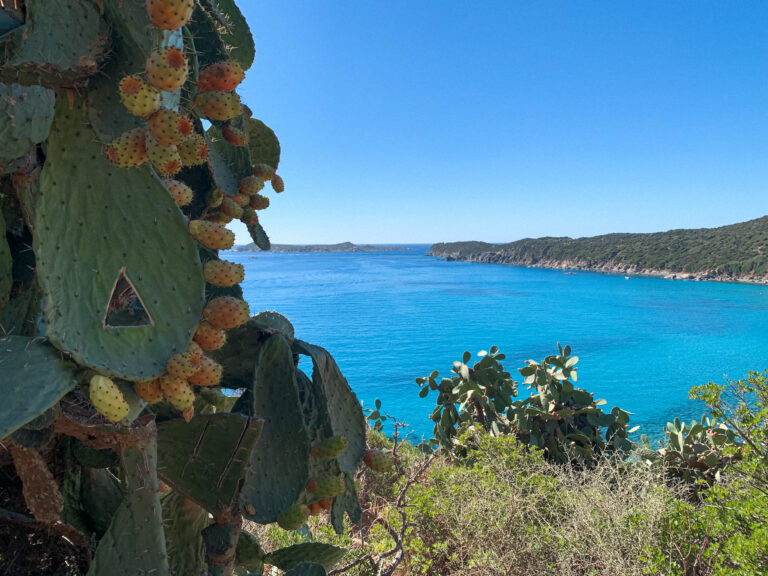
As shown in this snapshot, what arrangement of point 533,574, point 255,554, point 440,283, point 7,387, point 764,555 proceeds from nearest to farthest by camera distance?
1. point 7,387
2. point 255,554
3. point 764,555
4. point 533,574
5. point 440,283

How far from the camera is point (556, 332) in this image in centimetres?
2659

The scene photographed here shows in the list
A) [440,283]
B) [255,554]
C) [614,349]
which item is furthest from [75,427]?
[440,283]

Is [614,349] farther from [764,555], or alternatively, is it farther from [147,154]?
[147,154]

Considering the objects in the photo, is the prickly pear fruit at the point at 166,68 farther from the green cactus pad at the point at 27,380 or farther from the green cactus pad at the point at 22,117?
the green cactus pad at the point at 27,380

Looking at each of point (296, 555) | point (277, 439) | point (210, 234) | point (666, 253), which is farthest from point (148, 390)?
point (666, 253)

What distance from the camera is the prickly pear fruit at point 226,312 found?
3.25ft

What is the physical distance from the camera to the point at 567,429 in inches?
207

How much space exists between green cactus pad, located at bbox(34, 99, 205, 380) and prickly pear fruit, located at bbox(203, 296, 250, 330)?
0.04 m

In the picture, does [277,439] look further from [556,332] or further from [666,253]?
[666,253]

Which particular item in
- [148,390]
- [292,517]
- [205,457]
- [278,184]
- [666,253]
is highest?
[666,253]

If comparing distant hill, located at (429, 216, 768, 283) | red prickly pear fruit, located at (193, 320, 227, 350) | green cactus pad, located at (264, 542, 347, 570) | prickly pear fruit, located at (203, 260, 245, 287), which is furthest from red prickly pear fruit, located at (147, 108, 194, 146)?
distant hill, located at (429, 216, 768, 283)

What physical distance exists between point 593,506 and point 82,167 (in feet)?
11.5

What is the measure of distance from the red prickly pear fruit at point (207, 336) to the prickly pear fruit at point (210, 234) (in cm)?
18

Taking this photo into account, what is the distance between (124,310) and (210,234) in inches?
10.4
